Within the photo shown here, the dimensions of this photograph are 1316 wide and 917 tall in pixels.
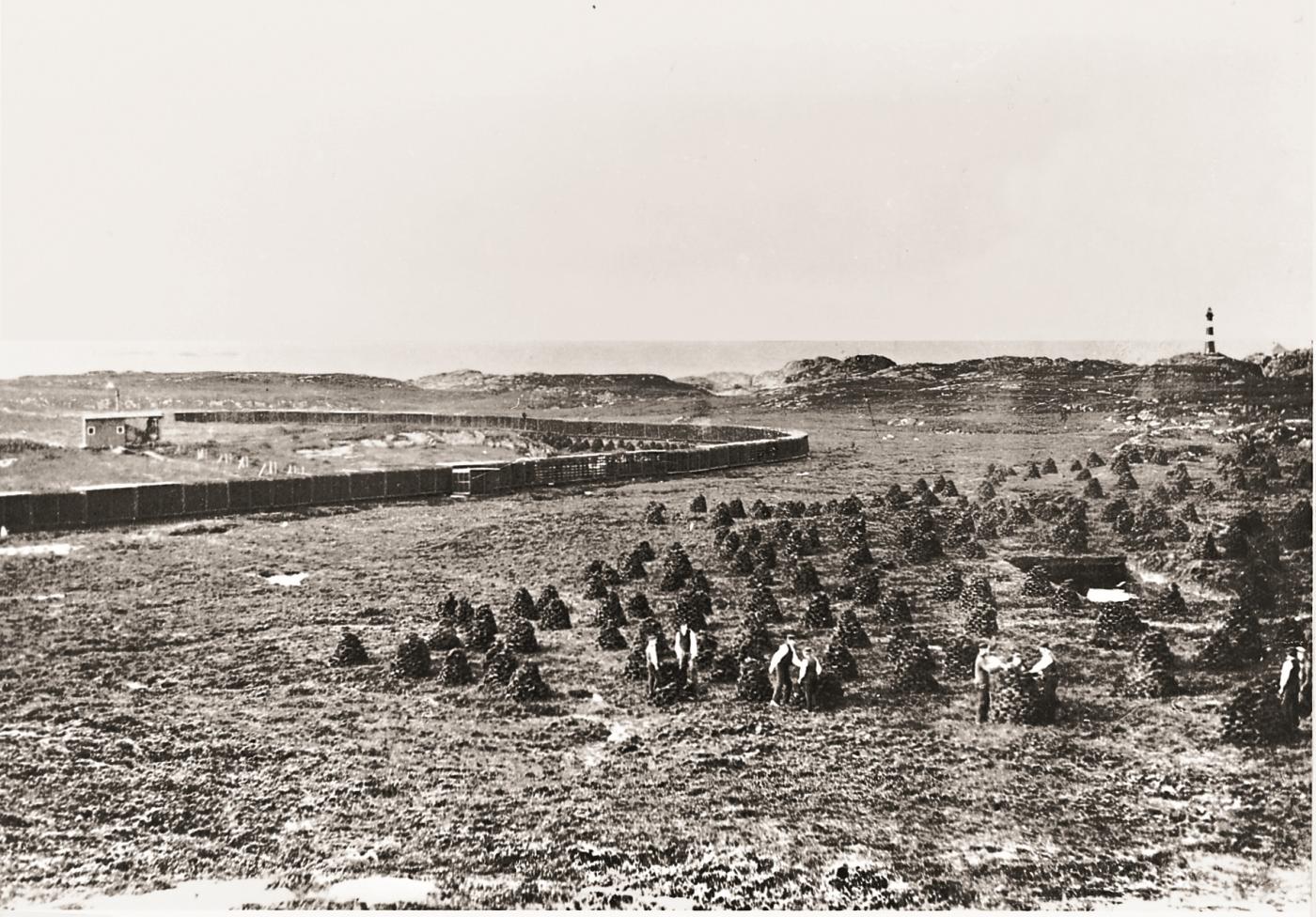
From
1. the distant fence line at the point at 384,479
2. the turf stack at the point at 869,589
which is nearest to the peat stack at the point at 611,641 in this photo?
the turf stack at the point at 869,589

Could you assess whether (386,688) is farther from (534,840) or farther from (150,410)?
(150,410)

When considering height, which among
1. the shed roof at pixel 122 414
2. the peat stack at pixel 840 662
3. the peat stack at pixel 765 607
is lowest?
the peat stack at pixel 840 662

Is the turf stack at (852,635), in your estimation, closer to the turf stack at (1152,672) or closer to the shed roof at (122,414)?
the turf stack at (1152,672)

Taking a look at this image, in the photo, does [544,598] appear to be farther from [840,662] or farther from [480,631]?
[840,662]

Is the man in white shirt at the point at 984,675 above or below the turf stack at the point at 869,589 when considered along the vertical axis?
below

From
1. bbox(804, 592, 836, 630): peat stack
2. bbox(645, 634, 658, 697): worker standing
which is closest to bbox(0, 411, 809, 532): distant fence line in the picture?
bbox(645, 634, 658, 697): worker standing

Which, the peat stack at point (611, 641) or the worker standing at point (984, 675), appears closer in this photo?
the worker standing at point (984, 675)
